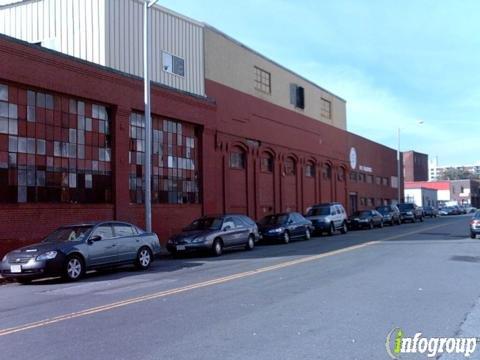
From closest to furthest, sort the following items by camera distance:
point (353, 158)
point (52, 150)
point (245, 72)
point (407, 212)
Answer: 1. point (52, 150)
2. point (245, 72)
3. point (407, 212)
4. point (353, 158)

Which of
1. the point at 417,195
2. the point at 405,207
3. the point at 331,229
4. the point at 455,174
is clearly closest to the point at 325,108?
the point at 405,207

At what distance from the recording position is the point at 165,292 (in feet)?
37.8

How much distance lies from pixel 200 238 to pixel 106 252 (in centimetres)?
509

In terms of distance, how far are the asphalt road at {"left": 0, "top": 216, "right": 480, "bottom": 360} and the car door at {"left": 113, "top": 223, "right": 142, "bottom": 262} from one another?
0.49 meters

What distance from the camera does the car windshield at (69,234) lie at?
1511cm

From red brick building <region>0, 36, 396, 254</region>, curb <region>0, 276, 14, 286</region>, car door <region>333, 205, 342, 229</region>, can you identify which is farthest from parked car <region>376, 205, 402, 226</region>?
curb <region>0, 276, 14, 286</region>

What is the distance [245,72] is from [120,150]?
1363 centimetres

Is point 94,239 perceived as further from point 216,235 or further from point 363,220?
point 363,220

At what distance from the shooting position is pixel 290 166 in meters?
40.6

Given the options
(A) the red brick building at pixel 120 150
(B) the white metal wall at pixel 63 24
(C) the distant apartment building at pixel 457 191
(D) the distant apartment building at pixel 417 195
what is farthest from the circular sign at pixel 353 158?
(C) the distant apartment building at pixel 457 191

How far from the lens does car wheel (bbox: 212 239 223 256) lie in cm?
2041

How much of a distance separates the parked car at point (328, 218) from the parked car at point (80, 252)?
1664 cm

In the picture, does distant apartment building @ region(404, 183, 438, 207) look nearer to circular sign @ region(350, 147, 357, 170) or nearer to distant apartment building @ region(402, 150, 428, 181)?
distant apartment building @ region(402, 150, 428, 181)

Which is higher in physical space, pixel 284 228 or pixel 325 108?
pixel 325 108
